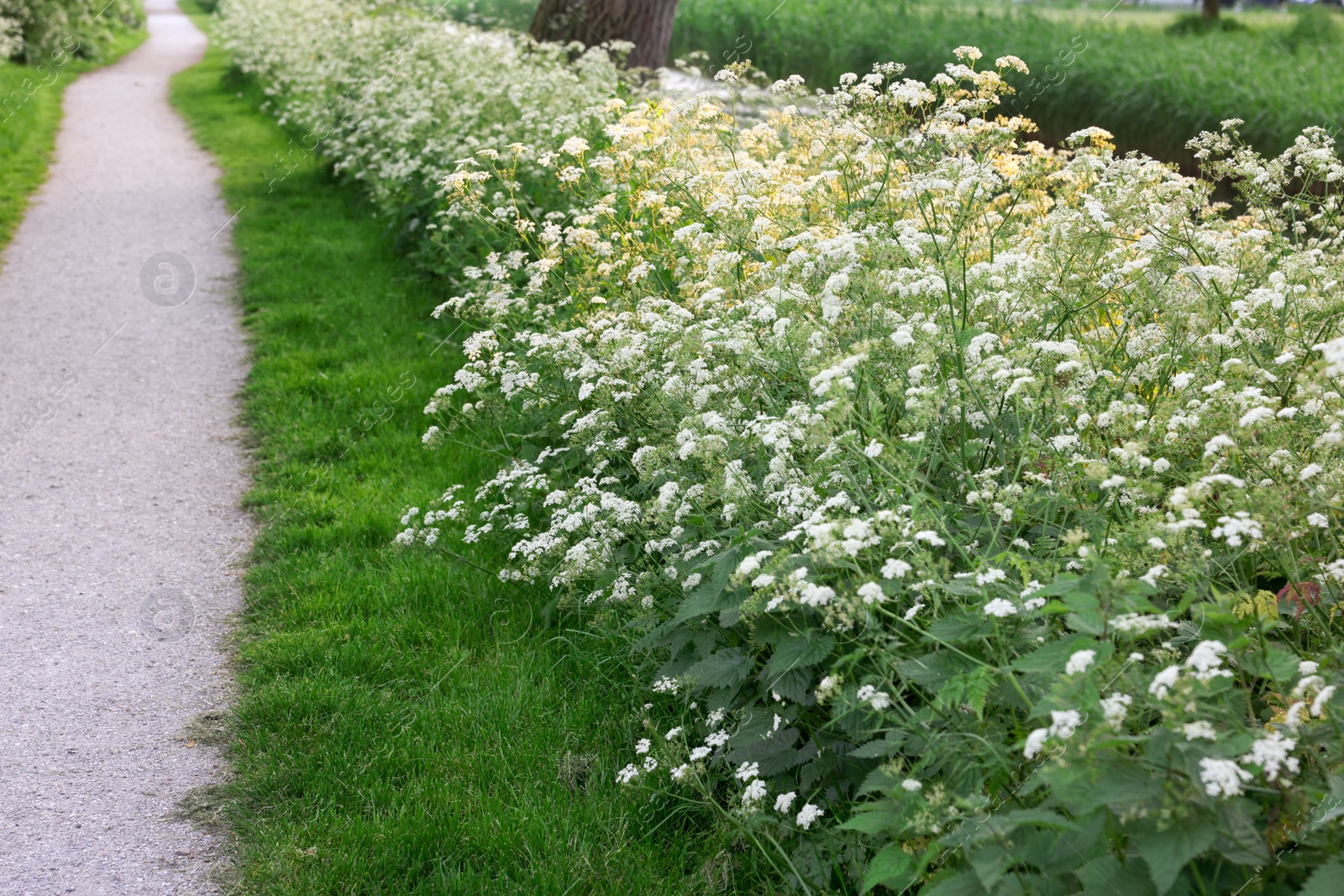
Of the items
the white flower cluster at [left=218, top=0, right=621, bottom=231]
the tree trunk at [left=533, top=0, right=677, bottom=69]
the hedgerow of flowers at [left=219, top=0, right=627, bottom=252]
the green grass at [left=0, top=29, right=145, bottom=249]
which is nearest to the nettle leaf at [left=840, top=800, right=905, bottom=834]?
the white flower cluster at [left=218, top=0, right=621, bottom=231]

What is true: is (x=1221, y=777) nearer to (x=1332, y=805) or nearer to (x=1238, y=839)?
(x=1238, y=839)

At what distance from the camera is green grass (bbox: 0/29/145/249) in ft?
36.0

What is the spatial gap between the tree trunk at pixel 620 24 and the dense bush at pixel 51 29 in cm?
1099

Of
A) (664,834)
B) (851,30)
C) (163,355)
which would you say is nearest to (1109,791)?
(664,834)

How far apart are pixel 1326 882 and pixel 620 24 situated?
10.1 m

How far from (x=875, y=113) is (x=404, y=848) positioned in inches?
127

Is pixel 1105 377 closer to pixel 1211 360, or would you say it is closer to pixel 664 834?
pixel 1211 360

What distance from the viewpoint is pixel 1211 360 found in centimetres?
347

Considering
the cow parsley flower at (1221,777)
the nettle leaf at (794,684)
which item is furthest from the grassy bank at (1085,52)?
the cow parsley flower at (1221,777)

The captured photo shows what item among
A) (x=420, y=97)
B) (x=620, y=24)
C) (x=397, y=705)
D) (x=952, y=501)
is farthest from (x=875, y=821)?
(x=620, y=24)

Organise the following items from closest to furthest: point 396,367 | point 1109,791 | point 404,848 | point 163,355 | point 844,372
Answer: point 1109,791 → point 844,372 → point 404,848 → point 396,367 → point 163,355

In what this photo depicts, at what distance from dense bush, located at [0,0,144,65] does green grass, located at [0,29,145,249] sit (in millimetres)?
358

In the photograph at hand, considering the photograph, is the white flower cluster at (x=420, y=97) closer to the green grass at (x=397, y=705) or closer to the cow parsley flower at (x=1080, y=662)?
the green grass at (x=397, y=705)

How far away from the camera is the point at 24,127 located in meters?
13.7
